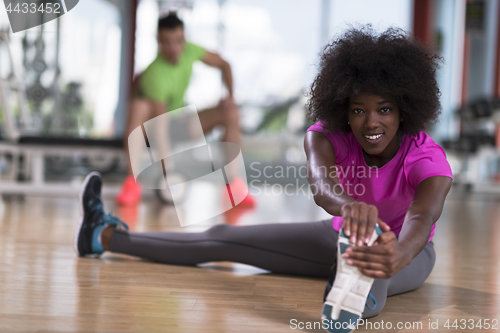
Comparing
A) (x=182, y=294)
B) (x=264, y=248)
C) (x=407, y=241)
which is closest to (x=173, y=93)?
(x=264, y=248)

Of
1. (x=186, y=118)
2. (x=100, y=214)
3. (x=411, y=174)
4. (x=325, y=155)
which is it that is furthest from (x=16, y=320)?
(x=186, y=118)

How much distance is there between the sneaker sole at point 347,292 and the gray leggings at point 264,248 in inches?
15.9

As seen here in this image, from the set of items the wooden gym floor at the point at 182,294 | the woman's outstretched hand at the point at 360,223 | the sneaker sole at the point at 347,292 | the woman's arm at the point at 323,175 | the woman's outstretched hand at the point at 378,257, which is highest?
the woman's arm at the point at 323,175

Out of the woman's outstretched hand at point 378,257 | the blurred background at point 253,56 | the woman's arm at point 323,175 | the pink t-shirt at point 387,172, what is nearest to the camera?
the woman's outstretched hand at point 378,257

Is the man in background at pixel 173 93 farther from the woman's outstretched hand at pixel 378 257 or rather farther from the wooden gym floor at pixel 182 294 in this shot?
the woman's outstretched hand at pixel 378 257

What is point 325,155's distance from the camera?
3.80 ft

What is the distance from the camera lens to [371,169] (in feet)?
3.97

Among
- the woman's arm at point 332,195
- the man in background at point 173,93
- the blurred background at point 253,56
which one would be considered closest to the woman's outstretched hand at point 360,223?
the woman's arm at point 332,195

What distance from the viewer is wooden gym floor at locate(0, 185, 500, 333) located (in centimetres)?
102

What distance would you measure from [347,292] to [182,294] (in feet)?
1.68

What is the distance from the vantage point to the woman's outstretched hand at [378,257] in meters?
0.86

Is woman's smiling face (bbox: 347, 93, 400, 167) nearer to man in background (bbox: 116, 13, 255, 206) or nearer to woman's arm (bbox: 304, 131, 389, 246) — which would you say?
woman's arm (bbox: 304, 131, 389, 246)

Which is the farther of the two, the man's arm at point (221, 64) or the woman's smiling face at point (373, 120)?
the man's arm at point (221, 64)

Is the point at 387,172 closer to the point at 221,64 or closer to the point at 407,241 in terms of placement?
the point at 407,241
